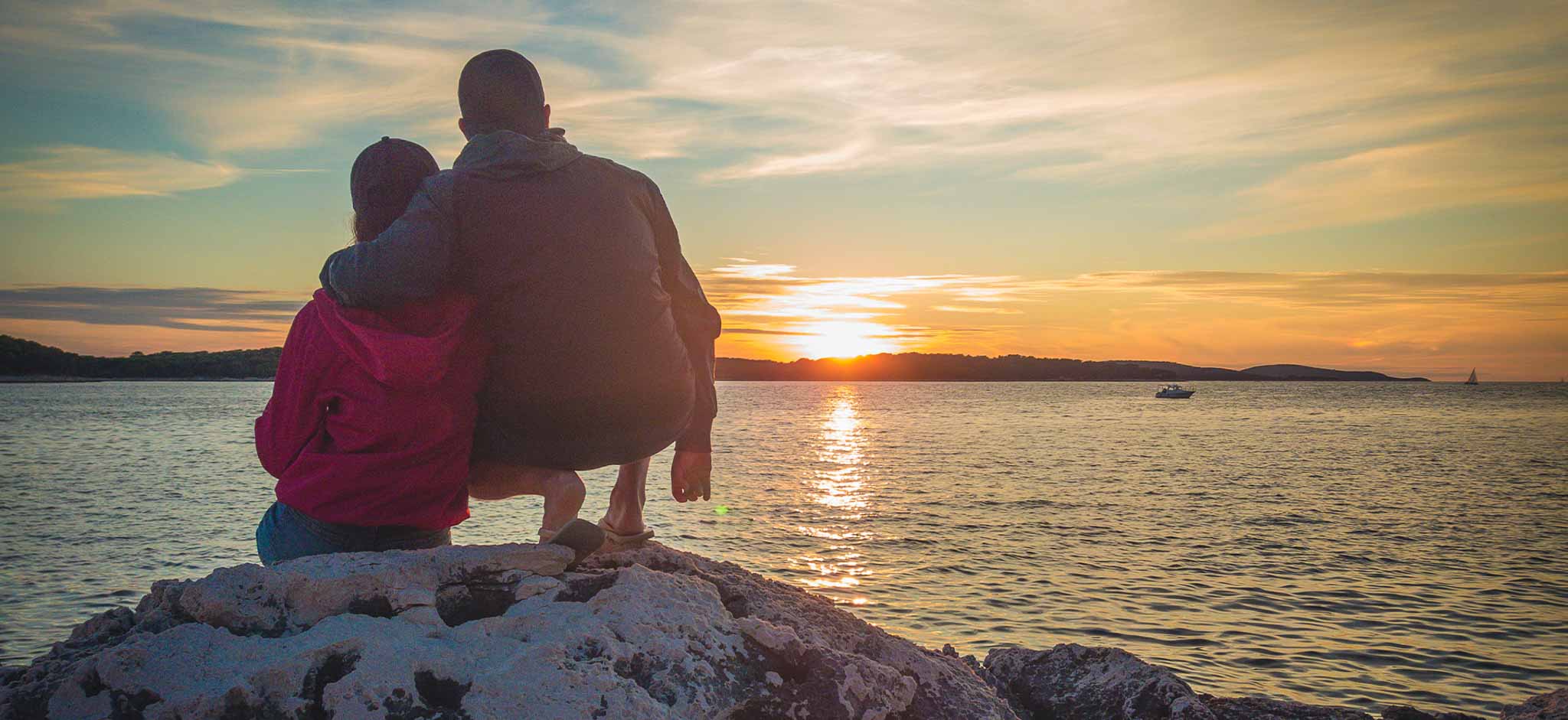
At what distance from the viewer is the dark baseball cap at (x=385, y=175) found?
2.89 metres

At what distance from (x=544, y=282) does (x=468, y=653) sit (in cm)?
102

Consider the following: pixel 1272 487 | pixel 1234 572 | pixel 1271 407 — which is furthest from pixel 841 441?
pixel 1271 407

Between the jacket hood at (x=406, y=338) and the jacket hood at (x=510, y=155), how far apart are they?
376 mm

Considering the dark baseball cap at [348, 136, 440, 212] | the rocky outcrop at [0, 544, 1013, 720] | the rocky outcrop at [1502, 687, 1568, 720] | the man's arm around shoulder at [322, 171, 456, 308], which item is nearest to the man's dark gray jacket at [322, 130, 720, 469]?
the man's arm around shoulder at [322, 171, 456, 308]

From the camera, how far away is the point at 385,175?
2889mm

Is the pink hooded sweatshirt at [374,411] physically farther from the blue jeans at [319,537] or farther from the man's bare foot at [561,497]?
the man's bare foot at [561,497]

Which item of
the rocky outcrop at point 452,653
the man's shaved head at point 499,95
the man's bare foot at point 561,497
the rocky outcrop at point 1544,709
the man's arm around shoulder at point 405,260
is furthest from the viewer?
the rocky outcrop at point 1544,709

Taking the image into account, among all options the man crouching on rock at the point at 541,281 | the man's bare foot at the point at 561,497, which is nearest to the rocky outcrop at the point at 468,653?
the man's bare foot at the point at 561,497

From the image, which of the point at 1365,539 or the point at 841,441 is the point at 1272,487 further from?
the point at 841,441

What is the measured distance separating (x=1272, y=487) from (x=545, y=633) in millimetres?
26945

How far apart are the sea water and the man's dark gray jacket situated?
6779 millimetres

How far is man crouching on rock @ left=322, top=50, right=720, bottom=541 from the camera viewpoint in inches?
103

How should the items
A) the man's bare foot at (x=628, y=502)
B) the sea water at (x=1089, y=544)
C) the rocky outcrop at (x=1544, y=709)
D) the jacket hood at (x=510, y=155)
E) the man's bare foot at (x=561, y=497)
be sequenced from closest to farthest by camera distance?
the jacket hood at (x=510, y=155) < the man's bare foot at (x=561, y=497) < the man's bare foot at (x=628, y=502) < the rocky outcrop at (x=1544, y=709) < the sea water at (x=1089, y=544)

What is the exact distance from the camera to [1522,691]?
814cm
